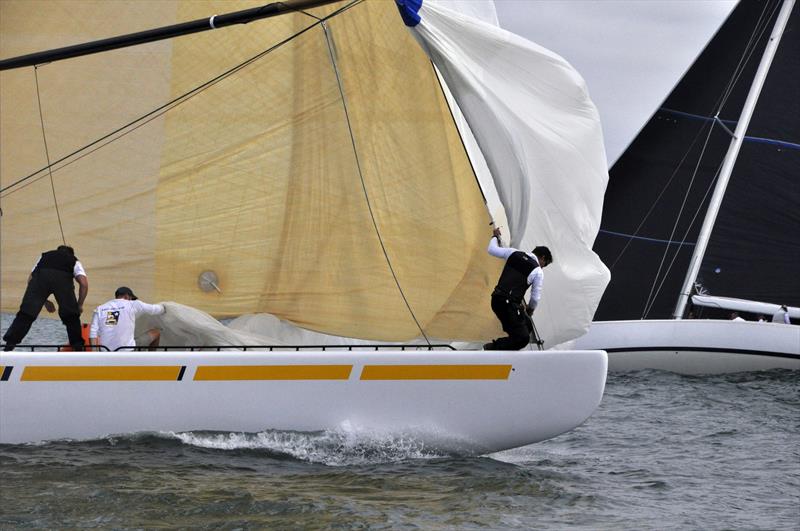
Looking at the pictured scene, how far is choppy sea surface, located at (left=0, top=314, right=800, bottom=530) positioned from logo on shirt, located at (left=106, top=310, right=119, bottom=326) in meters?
1.09

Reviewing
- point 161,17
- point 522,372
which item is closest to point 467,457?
point 522,372

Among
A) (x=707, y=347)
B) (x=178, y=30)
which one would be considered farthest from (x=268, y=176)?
(x=707, y=347)

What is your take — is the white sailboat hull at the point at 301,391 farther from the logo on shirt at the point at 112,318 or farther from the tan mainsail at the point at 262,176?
the tan mainsail at the point at 262,176

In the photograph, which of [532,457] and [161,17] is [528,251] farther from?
[161,17]

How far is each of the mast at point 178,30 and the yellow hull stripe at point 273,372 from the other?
293cm

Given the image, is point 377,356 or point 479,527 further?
point 377,356

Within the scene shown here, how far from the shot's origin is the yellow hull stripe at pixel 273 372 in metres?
10.7

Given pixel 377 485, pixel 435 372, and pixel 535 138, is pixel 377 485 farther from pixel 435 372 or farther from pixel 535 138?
pixel 535 138

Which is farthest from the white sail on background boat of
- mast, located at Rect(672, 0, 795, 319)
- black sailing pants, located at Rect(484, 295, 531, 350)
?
mast, located at Rect(672, 0, 795, 319)

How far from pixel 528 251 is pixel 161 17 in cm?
444

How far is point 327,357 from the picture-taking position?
422 inches

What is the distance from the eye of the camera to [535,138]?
1083cm

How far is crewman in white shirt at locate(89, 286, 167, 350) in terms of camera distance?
1130cm

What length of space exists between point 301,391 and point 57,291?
253 centimetres
